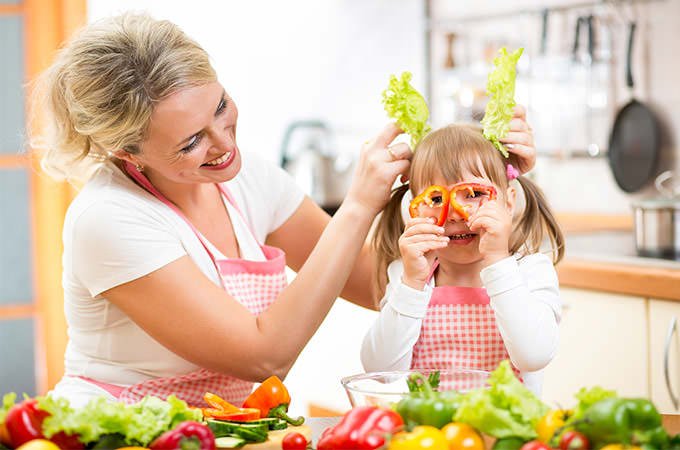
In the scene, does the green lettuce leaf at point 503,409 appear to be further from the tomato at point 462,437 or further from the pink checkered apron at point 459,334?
the pink checkered apron at point 459,334

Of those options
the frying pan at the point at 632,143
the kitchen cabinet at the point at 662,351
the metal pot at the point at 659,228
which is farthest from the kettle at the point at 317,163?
the kitchen cabinet at the point at 662,351

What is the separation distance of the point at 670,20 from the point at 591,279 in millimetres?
1038

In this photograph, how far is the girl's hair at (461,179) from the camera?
1.45 meters

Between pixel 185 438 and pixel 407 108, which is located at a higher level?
pixel 407 108

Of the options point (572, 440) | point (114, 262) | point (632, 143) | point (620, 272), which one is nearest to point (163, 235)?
point (114, 262)

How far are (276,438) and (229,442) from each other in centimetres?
8

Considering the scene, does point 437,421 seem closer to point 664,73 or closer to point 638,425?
A: point 638,425

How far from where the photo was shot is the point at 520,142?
1.47 meters

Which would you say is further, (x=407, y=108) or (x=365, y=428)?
(x=407, y=108)

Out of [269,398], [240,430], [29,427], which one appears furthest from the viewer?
[269,398]

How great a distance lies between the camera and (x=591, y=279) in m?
2.30

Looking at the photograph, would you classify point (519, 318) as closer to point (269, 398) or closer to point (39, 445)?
point (269, 398)

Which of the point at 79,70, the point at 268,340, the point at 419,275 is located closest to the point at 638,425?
the point at 419,275

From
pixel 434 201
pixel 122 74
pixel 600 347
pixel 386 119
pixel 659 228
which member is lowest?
pixel 600 347
